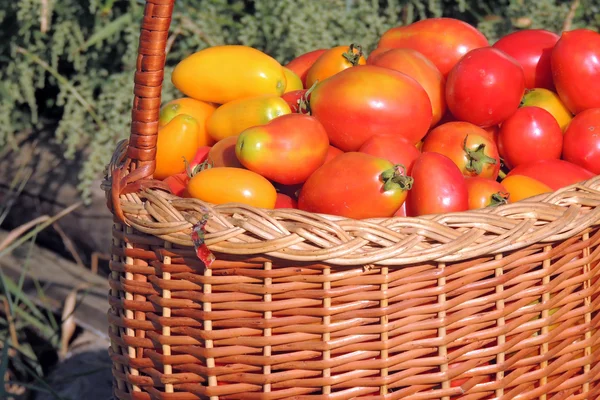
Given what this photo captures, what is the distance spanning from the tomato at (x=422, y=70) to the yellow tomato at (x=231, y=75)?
0.59 ft

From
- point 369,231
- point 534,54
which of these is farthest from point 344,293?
point 534,54

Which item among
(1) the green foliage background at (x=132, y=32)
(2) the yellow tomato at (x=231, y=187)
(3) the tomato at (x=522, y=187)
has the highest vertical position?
(2) the yellow tomato at (x=231, y=187)

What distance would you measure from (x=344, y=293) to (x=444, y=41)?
61cm

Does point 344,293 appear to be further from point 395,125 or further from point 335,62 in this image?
point 335,62

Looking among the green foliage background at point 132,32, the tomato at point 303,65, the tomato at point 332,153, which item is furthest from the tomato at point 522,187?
the green foliage background at point 132,32

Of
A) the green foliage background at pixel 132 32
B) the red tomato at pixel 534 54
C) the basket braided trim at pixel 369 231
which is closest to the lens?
the basket braided trim at pixel 369 231

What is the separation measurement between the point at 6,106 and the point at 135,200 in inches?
57.8

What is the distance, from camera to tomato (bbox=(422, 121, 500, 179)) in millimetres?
1117

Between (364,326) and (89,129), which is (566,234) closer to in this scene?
(364,326)

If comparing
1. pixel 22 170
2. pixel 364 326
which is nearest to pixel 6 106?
pixel 22 170

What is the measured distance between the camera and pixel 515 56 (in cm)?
130

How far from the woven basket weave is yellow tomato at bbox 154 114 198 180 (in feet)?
0.53

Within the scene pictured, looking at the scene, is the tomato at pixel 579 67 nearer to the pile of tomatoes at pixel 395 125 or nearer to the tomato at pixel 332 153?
the pile of tomatoes at pixel 395 125

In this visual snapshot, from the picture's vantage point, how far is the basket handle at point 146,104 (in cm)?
94
